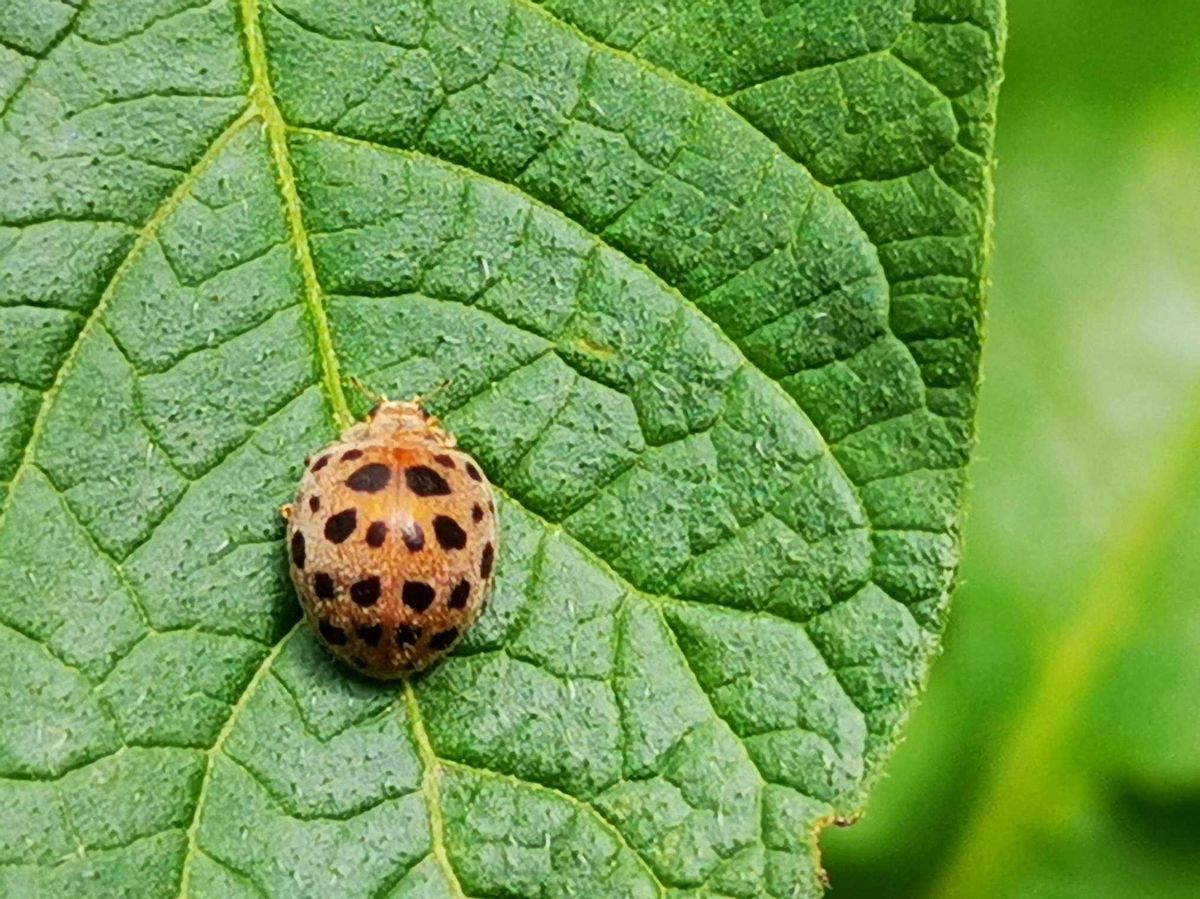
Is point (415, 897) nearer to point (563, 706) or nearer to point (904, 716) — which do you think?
point (563, 706)

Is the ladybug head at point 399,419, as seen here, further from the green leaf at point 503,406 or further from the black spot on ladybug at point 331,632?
the black spot on ladybug at point 331,632

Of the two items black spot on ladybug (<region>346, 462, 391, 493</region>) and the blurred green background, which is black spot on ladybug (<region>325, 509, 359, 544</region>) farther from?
the blurred green background

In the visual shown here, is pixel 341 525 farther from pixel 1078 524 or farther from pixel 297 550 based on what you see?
pixel 1078 524

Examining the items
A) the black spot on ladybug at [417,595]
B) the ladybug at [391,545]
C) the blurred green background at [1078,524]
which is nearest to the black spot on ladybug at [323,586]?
the ladybug at [391,545]

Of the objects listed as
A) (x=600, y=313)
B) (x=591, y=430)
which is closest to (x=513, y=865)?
(x=591, y=430)

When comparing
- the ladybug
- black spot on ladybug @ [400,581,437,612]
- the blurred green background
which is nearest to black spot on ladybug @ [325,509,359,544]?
the ladybug

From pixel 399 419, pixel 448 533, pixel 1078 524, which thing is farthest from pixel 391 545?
pixel 1078 524
